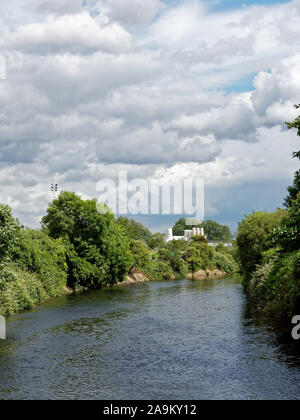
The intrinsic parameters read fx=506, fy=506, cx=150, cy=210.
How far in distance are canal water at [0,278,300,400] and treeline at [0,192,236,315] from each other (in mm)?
4511

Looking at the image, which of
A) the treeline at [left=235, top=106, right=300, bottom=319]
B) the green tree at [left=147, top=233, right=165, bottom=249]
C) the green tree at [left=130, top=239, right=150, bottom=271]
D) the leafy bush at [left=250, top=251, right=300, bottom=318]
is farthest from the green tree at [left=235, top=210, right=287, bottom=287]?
the green tree at [left=147, top=233, right=165, bottom=249]

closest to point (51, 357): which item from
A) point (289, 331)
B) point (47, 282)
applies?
point (289, 331)

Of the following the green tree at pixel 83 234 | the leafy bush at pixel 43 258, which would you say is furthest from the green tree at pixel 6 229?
the green tree at pixel 83 234

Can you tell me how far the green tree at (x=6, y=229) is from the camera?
1231 inches

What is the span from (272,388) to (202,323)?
16468mm

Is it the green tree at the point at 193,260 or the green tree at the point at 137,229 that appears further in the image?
the green tree at the point at 137,229

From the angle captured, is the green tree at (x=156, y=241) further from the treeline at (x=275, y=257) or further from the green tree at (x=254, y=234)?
the green tree at (x=254, y=234)

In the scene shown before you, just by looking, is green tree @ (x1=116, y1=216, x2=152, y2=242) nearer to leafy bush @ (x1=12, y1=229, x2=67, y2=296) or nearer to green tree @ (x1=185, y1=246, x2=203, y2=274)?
green tree @ (x1=185, y1=246, x2=203, y2=274)

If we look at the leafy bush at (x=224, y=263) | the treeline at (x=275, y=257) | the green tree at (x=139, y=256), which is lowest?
the leafy bush at (x=224, y=263)

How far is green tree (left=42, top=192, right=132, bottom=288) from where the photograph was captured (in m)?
68.8

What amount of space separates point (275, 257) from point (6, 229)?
770 inches

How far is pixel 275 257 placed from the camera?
37.9 m

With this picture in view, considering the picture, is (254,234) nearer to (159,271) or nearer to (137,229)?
(159,271)
